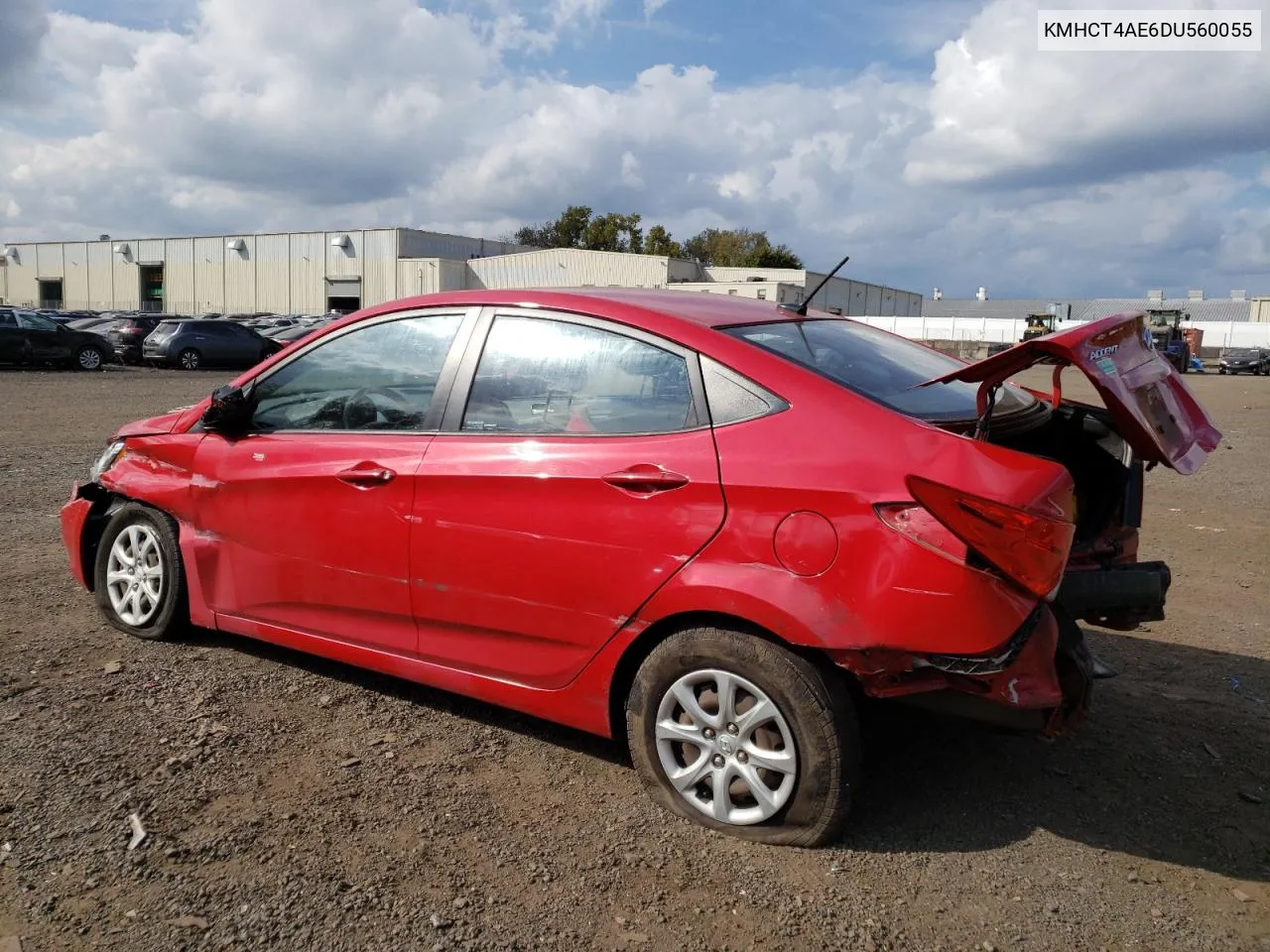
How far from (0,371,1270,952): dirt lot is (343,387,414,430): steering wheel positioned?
1.12 metres

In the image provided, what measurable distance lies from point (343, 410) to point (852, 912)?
258 cm

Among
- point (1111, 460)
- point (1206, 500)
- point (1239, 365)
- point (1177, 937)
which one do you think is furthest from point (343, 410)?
point (1239, 365)

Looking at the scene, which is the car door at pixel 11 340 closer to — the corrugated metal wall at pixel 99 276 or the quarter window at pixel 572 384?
the quarter window at pixel 572 384

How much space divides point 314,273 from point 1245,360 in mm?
54814

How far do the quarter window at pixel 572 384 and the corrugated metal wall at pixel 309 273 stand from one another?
228 feet

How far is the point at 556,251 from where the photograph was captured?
64188 millimetres

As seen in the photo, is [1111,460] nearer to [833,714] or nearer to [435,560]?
[833,714]

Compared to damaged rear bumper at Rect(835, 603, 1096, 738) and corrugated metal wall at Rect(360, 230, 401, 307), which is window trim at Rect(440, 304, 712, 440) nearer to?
damaged rear bumper at Rect(835, 603, 1096, 738)

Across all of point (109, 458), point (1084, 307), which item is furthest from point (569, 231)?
point (109, 458)

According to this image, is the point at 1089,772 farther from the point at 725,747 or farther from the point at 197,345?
the point at 197,345

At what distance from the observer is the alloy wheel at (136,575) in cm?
461

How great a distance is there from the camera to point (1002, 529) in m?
2.76

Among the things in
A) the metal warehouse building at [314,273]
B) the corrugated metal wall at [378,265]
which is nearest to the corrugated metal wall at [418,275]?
the metal warehouse building at [314,273]

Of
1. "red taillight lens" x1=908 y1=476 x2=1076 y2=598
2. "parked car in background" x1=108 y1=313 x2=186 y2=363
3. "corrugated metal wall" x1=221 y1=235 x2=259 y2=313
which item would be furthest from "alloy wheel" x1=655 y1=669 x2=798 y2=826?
"corrugated metal wall" x1=221 y1=235 x2=259 y2=313
